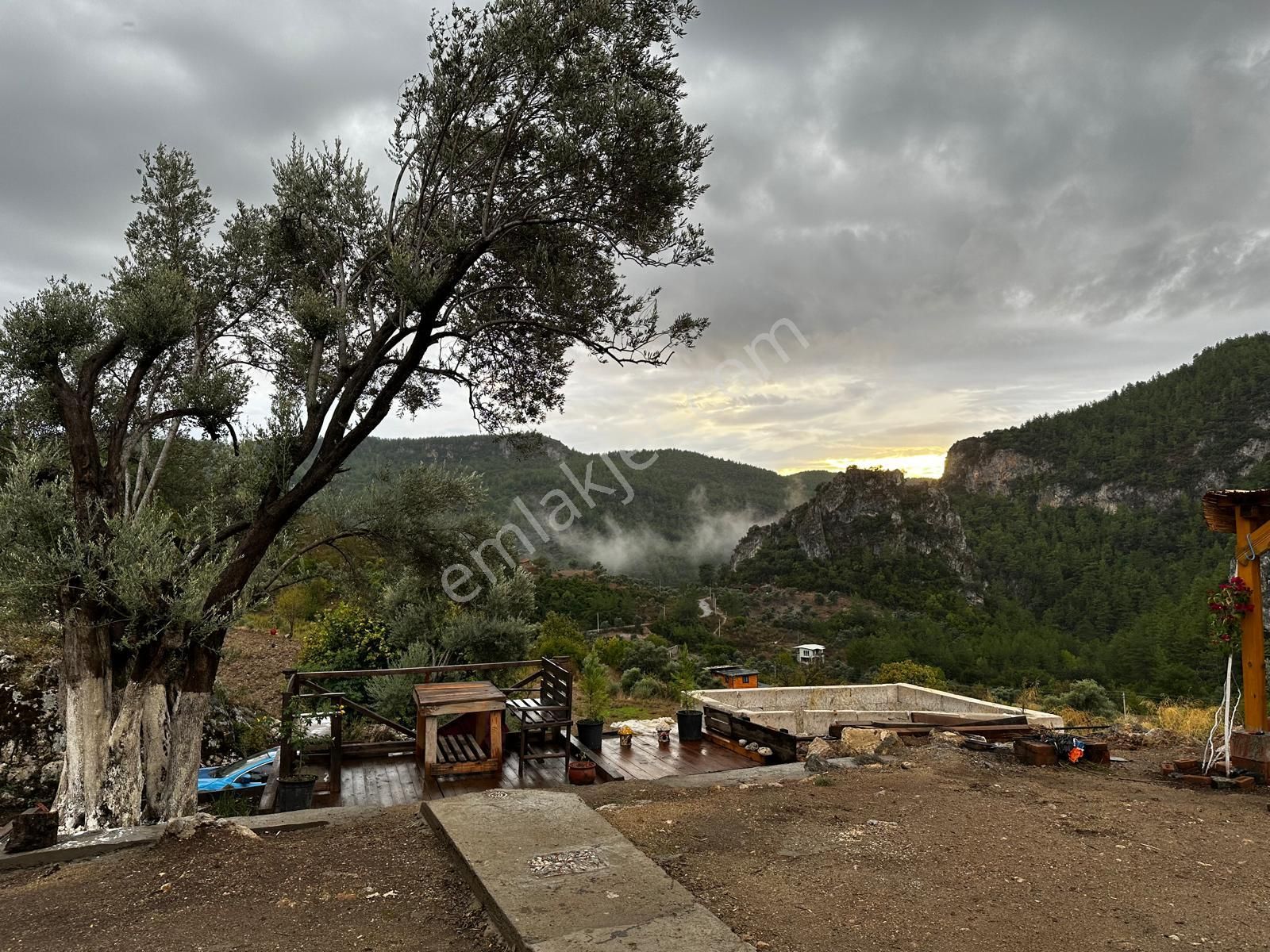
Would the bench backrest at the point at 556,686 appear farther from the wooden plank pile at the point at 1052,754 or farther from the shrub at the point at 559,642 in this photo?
the shrub at the point at 559,642

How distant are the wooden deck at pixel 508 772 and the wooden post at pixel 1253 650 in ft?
16.0

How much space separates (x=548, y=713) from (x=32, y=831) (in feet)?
15.1

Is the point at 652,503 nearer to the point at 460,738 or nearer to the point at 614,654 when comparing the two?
the point at 614,654

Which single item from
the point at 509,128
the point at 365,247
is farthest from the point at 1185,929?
the point at 365,247

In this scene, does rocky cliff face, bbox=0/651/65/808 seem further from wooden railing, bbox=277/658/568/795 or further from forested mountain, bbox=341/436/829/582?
forested mountain, bbox=341/436/829/582

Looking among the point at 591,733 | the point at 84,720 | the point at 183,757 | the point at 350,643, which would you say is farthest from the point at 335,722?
the point at 350,643

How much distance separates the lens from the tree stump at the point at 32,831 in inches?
199

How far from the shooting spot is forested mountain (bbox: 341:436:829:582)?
62.6 meters

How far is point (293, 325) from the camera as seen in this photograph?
898 cm

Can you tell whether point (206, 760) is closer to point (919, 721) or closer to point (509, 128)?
point (509, 128)

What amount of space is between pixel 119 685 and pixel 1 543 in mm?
1556

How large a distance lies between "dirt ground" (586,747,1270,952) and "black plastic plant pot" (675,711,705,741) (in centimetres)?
265

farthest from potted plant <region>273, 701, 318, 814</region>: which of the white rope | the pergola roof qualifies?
the pergola roof

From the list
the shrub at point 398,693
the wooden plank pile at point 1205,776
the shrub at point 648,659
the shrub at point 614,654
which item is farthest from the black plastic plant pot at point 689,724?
the shrub at point 614,654
